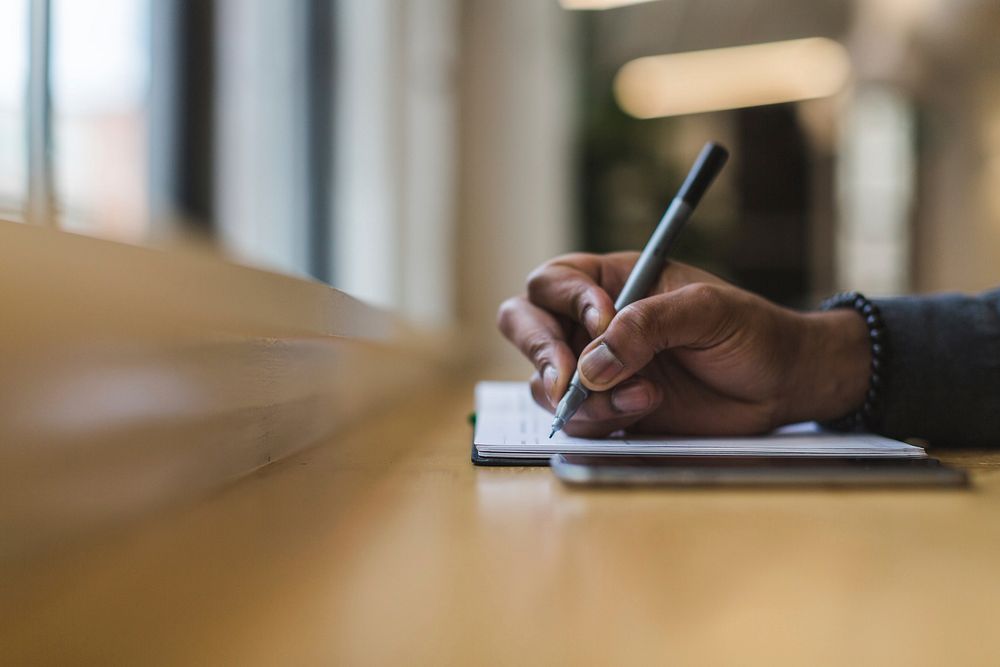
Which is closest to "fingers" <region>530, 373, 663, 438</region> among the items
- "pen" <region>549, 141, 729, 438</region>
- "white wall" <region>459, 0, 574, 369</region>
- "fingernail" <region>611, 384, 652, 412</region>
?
"fingernail" <region>611, 384, 652, 412</region>

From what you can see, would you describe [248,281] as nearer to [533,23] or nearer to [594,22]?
[533,23]

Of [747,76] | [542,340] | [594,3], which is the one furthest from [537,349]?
[747,76]

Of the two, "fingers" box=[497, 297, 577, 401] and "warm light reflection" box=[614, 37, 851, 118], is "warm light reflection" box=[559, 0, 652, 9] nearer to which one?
"warm light reflection" box=[614, 37, 851, 118]

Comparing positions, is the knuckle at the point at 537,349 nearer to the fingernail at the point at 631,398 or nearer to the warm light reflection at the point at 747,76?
the fingernail at the point at 631,398

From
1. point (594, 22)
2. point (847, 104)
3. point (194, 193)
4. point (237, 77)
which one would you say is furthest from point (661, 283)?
point (847, 104)

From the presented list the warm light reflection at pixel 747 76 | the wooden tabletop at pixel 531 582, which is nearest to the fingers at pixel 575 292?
the wooden tabletop at pixel 531 582

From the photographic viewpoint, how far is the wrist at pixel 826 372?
60cm

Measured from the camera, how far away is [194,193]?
1.25 meters

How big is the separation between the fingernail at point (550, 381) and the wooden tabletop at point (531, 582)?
167mm

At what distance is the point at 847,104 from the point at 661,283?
4303 millimetres

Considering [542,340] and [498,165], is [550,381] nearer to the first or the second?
[542,340]

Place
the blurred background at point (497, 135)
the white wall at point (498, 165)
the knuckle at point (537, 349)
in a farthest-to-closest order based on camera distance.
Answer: the white wall at point (498, 165) < the blurred background at point (497, 135) < the knuckle at point (537, 349)

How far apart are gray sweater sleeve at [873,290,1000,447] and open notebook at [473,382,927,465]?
5cm

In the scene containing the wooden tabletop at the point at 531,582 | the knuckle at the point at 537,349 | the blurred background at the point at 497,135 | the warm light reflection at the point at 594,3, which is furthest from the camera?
the warm light reflection at the point at 594,3
